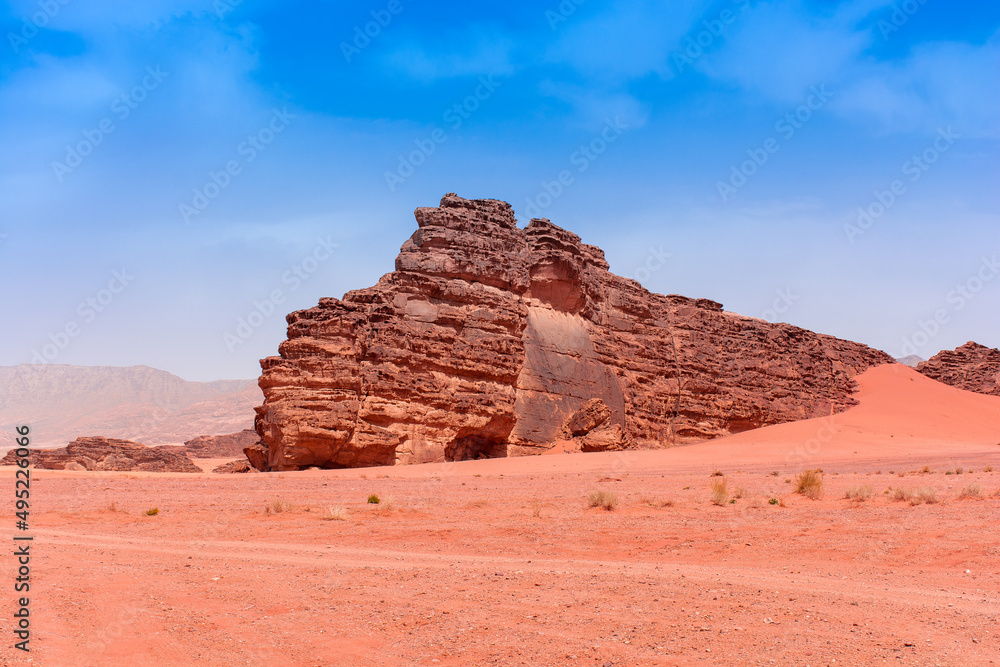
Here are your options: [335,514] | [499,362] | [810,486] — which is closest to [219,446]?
[499,362]

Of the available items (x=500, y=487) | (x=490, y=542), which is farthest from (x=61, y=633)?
(x=500, y=487)

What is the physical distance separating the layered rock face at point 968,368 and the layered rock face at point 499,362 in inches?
730

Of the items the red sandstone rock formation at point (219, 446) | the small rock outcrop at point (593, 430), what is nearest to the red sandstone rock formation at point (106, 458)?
the small rock outcrop at point (593, 430)

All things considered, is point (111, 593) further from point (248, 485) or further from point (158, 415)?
point (158, 415)

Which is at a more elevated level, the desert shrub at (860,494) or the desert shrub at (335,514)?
the desert shrub at (860,494)

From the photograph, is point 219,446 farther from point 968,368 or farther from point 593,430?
point 968,368

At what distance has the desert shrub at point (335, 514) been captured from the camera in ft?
44.0

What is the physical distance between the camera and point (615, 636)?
20.9 ft

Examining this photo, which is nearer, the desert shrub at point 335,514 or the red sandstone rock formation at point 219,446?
the desert shrub at point 335,514

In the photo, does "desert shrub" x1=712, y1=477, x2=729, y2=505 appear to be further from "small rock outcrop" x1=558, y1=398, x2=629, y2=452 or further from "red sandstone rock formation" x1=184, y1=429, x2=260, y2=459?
"red sandstone rock formation" x1=184, y1=429, x2=260, y2=459

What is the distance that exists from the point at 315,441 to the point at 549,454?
851 centimetres

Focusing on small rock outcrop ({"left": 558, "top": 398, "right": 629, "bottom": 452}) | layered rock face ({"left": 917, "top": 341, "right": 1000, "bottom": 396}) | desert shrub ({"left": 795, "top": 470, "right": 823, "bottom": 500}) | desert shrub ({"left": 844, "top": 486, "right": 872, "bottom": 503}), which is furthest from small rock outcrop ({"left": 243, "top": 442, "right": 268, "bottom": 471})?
layered rock face ({"left": 917, "top": 341, "right": 1000, "bottom": 396})

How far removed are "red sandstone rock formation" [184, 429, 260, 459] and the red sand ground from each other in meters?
42.5

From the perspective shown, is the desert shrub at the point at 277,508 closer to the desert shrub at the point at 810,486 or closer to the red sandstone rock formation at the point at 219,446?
the desert shrub at the point at 810,486
